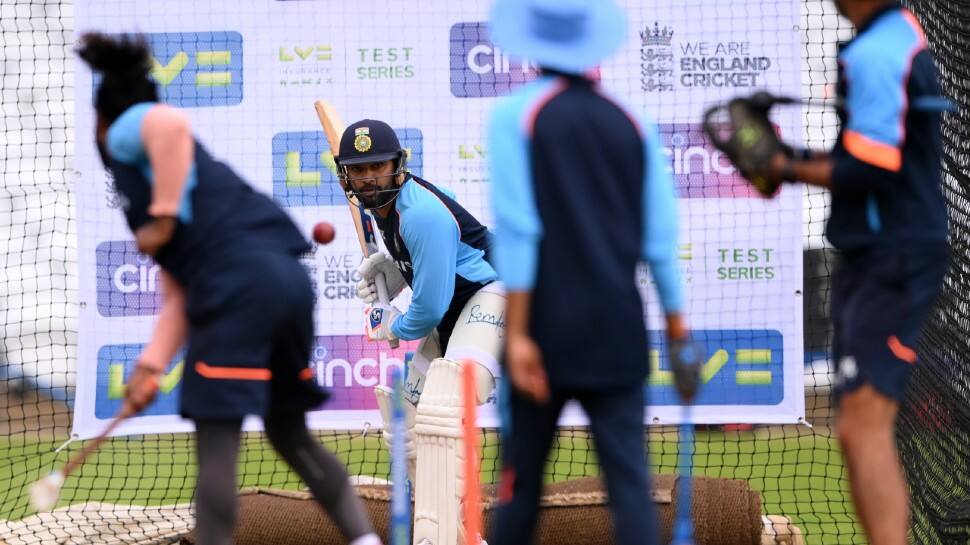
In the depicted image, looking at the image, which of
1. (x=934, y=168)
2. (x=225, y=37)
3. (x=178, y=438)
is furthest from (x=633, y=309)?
(x=178, y=438)

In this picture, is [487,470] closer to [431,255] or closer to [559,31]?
[431,255]

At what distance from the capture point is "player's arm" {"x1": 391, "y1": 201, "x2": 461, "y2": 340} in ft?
16.8

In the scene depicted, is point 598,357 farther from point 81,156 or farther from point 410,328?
point 81,156

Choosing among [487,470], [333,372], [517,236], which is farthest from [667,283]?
[487,470]

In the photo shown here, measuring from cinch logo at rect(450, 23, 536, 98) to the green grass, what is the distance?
1.84 m

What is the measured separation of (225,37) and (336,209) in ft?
3.34

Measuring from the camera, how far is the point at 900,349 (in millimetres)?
3588

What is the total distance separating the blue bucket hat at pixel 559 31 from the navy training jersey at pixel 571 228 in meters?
0.09

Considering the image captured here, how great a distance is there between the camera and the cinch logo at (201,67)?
6734 mm

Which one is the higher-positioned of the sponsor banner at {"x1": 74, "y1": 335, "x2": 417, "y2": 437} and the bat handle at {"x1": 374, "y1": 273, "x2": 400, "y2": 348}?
the bat handle at {"x1": 374, "y1": 273, "x2": 400, "y2": 348}

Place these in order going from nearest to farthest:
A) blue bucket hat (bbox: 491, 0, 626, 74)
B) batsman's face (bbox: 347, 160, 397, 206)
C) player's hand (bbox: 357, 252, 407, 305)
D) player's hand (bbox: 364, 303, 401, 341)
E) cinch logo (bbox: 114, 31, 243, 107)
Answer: blue bucket hat (bbox: 491, 0, 626, 74) → batsman's face (bbox: 347, 160, 397, 206) → player's hand (bbox: 364, 303, 401, 341) → player's hand (bbox: 357, 252, 407, 305) → cinch logo (bbox: 114, 31, 243, 107)

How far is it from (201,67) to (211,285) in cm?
342

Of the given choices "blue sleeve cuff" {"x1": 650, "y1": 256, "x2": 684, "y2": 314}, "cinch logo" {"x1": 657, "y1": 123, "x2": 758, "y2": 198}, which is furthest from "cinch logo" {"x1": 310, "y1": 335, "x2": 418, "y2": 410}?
"blue sleeve cuff" {"x1": 650, "y1": 256, "x2": 684, "y2": 314}

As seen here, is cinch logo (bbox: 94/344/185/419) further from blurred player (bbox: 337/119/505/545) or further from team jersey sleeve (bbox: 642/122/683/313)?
team jersey sleeve (bbox: 642/122/683/313)
